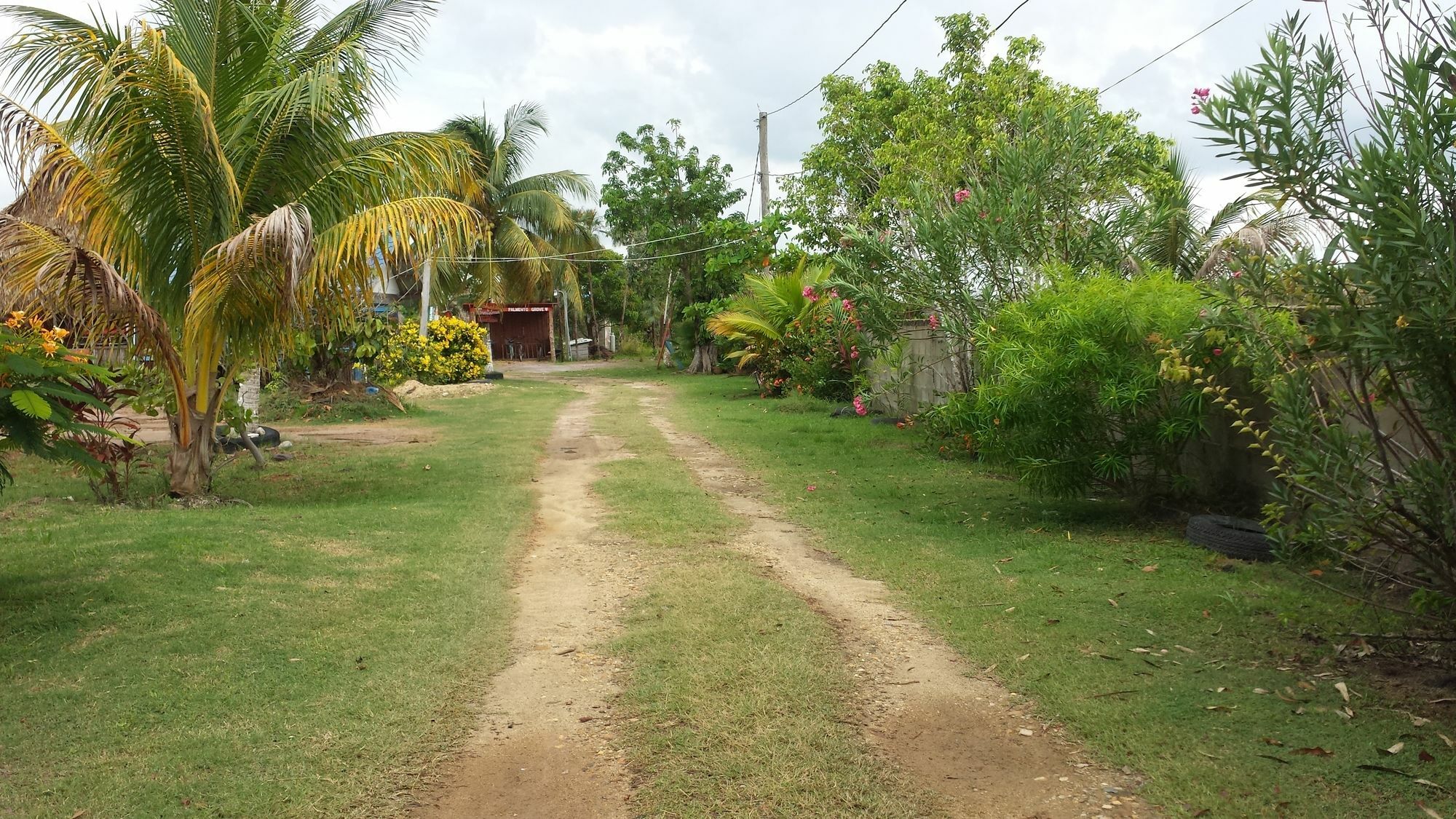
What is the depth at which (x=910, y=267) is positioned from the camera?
10703 mm

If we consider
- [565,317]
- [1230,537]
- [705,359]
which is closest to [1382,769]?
[1230,537]

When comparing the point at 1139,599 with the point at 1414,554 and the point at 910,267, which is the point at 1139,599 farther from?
the point at 910,267

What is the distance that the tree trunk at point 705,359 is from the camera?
1400 inches

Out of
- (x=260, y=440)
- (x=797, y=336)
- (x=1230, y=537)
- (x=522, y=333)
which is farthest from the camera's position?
(x=522, y=333)

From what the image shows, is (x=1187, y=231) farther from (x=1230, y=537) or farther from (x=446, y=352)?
(x=446, y=352)

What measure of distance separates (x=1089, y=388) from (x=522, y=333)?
52862mm

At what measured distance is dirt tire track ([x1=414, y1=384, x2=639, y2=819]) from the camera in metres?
3.86

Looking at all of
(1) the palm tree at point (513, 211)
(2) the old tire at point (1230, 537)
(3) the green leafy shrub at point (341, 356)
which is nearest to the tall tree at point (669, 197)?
(1) the palm tree at point (513, 211)

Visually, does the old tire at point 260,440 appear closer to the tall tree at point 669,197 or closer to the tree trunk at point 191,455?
the tree trunk at point 191,455

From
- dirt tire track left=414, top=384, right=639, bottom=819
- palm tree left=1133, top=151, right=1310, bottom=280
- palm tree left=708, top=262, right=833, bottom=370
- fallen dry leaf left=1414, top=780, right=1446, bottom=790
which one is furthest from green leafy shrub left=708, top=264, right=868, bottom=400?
fallen dry leaf left=1414, top=780, right=1446, bottom=790

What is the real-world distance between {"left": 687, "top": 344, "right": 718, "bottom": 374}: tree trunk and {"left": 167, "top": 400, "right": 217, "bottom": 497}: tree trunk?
25728mm

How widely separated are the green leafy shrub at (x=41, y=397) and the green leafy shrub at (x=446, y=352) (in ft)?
57.2

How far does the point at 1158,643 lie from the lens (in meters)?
5.47

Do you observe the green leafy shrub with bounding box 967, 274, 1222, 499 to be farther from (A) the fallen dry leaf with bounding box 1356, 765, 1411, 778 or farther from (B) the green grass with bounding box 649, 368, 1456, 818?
(A) the fallen dry leaf with bounding box 1356, 765, 1411, 778
